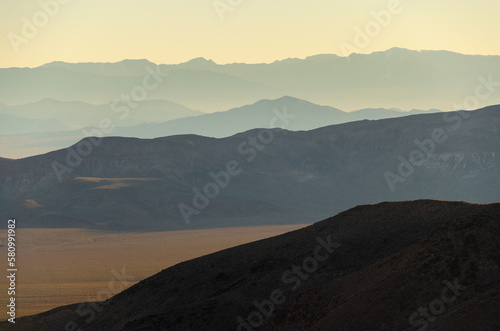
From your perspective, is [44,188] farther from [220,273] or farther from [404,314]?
[404,314]

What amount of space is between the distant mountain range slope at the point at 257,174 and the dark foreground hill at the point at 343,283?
9146 cm

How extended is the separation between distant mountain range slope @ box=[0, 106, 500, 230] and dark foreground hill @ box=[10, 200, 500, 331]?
91.5m

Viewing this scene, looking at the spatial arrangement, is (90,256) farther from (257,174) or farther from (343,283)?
(257,174)

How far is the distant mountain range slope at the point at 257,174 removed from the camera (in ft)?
448

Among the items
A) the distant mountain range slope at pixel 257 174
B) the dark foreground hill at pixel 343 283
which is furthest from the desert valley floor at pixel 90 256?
the dark foreground hill at pixel 343 283

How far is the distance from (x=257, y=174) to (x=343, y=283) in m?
136

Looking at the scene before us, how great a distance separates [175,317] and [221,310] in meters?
1.69

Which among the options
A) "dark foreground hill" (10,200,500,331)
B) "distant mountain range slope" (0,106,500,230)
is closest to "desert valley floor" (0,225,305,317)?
"distant mountain range slope" (0,106,500,230)

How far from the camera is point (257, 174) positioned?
534 ft

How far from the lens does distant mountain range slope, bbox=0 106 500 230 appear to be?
137 m

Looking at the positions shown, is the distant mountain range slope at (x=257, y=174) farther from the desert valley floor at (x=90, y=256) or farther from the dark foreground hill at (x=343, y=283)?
the dark foreground hill at (x=343, y=283)

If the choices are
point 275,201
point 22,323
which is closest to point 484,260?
point 22,323

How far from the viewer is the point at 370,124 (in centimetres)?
17812

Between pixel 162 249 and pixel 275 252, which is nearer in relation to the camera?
pixel 275 252
